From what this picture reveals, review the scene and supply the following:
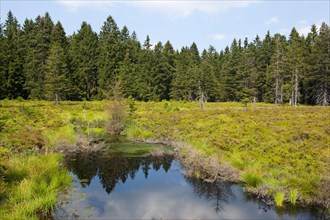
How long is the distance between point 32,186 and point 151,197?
5271 mm

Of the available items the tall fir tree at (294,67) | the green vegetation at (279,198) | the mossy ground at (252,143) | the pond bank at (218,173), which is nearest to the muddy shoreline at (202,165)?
the pond bank at (218,173)

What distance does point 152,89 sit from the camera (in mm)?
73312

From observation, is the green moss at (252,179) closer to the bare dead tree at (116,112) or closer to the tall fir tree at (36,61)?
the bare dead tree at (116,112)

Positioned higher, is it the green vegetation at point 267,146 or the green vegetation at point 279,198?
the green vegetation at point 267,146

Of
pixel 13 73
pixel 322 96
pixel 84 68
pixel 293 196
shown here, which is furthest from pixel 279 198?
pixel 84 68

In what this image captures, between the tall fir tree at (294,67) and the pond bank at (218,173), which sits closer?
the pond bank at (218,173)

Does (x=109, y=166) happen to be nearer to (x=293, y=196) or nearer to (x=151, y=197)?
(x=151, y=197)

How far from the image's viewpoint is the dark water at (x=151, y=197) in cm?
1178

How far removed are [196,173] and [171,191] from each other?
213cm

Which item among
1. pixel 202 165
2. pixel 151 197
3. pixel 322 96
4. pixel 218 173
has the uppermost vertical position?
pixel 322 96

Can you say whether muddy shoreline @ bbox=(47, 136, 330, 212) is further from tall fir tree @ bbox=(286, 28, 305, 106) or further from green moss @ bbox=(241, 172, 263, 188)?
tall fir tree @ bbox=(286, 28, 305, 106)

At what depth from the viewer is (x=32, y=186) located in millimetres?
11109

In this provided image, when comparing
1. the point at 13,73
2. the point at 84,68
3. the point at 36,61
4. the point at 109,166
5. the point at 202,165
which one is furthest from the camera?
the point at 84,68

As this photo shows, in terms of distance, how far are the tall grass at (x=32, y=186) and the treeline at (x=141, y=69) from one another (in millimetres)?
37356
